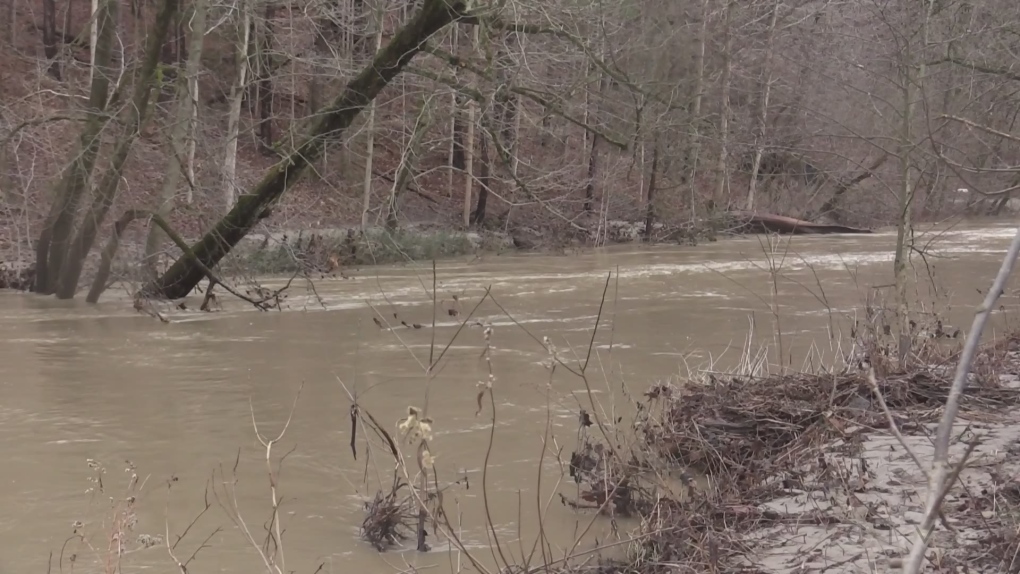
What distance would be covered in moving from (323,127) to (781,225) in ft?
58.6

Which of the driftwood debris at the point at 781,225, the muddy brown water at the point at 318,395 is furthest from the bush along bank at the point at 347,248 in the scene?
the driftwood debris at the point at 781,225

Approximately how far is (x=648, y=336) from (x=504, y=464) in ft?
15.2

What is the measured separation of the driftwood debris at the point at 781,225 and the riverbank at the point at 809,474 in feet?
63.4

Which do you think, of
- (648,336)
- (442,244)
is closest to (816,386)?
(648,336)

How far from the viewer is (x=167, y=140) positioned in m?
11.8

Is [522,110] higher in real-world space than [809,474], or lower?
higher

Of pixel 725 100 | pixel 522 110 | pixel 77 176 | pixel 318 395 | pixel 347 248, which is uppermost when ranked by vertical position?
pixel 725 100

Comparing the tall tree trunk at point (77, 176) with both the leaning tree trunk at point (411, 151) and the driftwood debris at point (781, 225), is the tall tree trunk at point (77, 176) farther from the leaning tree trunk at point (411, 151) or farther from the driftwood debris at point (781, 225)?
the driftwood debris at point (781, 225)

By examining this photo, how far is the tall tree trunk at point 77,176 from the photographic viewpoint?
11.2m

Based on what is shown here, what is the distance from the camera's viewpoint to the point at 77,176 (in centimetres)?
1169

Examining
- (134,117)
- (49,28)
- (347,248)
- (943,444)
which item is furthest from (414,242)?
(943,444)

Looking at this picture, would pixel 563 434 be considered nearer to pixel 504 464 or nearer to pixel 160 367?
pixel 504 464

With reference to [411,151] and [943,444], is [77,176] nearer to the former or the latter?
[411,151]

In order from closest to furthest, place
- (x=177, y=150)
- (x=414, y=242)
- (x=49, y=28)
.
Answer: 1. (x=177, y=150)
2. (x=414, y=242)
3. (x=49, y=28)
